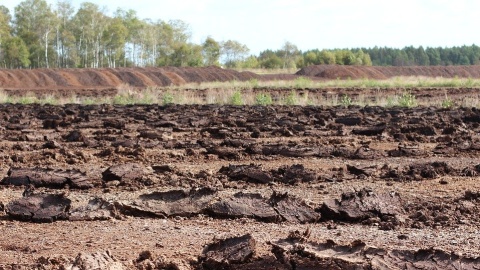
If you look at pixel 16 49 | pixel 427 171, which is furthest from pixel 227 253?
pixel 16 49

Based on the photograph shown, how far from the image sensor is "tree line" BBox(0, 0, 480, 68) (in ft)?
254

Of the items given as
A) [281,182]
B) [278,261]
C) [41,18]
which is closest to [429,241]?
[278,261]

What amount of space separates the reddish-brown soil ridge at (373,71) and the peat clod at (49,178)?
5763 centimetres

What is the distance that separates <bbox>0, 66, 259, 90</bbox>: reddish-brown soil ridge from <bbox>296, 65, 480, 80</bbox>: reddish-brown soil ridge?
8.29 metres

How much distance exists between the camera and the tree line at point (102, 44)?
3054 inches

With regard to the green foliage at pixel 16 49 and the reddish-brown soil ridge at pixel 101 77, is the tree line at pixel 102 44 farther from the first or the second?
the reddish-brown soil ridge at pixel 101 77

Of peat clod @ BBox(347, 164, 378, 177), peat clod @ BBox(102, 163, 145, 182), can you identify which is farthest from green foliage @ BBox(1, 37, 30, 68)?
peat clod @ BBox(347, 164, 378, 177)

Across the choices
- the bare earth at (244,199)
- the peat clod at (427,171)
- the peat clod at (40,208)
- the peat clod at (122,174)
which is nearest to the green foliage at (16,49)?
the bare earth at (244,199)

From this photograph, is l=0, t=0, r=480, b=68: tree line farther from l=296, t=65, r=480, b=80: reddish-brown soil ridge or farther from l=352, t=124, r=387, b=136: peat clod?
l=352, t=124, r=387, b=136: peat clod

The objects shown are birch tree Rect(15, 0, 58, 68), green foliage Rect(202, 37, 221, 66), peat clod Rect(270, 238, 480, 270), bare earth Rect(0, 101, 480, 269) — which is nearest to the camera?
peat clod Rect(270, 238, 480, 270)

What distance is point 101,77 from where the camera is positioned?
5578 centimetres

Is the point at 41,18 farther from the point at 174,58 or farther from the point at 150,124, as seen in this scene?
the point at 150,124

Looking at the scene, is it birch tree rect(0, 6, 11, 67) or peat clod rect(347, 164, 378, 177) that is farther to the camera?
birch tree rect(0, 6, 11, 67)

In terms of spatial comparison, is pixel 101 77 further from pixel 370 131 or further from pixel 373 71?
pixel 370 131
